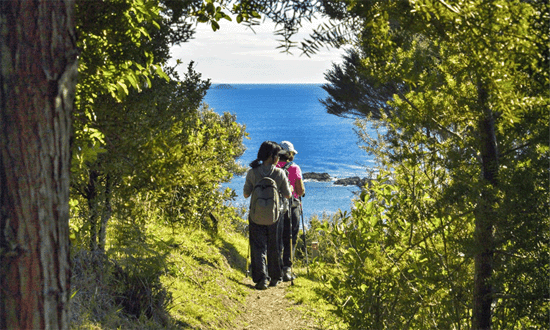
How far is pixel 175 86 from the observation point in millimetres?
5285

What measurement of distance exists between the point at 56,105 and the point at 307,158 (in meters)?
76.0

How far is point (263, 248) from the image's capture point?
21.8 ft

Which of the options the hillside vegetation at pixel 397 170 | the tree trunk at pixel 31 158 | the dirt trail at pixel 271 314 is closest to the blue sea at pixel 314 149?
the dirt trail at pixel 271 314

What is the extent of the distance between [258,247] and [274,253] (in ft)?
0.87

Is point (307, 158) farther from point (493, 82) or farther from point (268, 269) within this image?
point (493, 82)

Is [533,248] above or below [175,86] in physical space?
below

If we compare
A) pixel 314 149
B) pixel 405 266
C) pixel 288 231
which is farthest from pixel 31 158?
pixel 314 149

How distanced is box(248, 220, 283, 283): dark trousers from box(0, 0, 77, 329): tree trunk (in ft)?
15.5

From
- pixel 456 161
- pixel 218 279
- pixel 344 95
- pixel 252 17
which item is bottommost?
pixel 218 279

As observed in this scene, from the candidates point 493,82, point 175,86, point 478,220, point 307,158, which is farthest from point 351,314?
point 307,158

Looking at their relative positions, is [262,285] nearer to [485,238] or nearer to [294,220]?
[294,220]

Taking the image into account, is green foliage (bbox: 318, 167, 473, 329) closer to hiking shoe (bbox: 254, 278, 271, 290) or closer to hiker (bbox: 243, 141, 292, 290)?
hiker (bbox: 243, 141, 292, 290)

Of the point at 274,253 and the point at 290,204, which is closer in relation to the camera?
the point at 274,253

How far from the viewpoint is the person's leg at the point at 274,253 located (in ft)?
21.8
